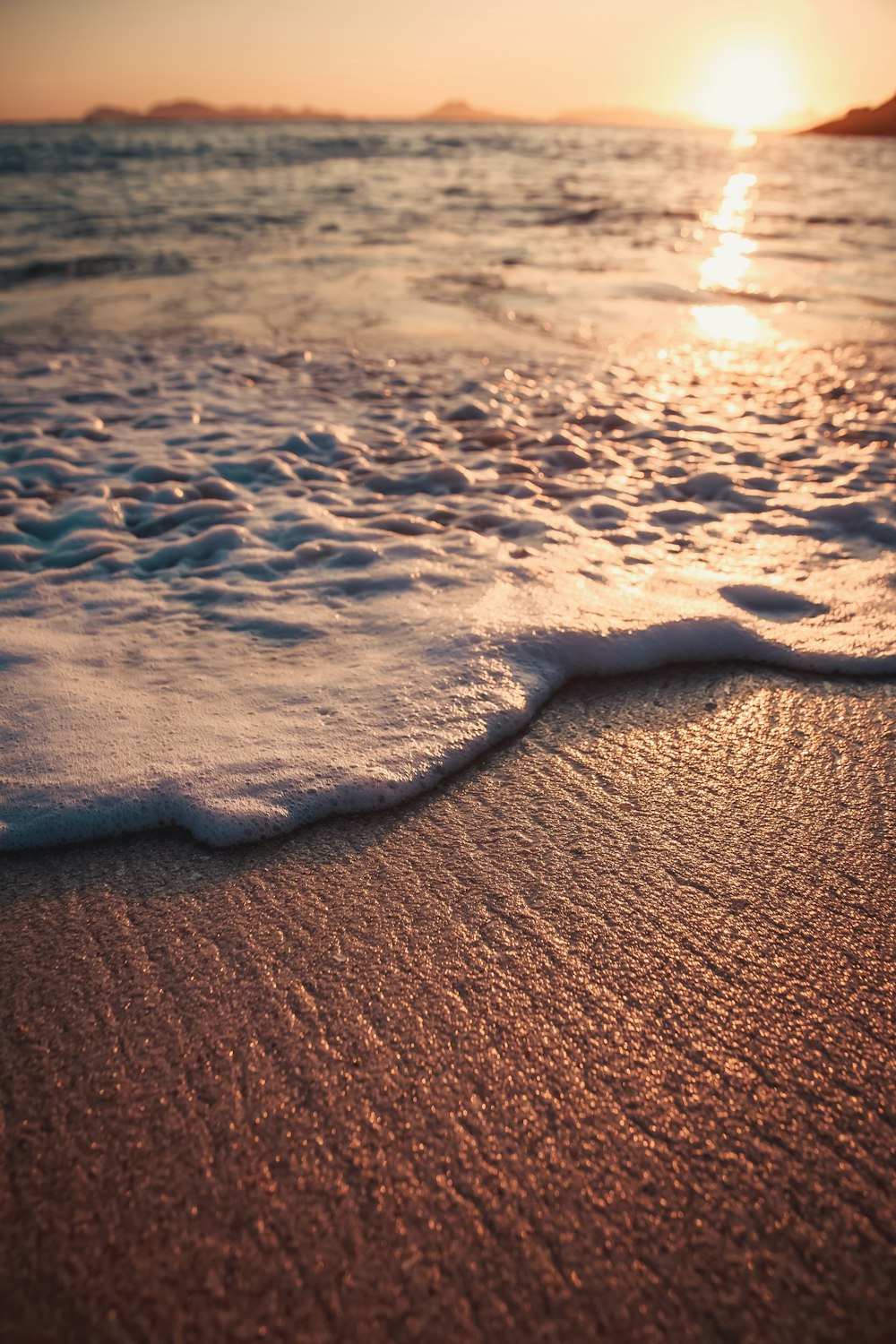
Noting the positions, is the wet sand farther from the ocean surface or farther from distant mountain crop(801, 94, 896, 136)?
distant mountain crop(801, 94, 896, 136)

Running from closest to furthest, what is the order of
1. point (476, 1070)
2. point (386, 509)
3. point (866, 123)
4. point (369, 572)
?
point (476, 1070) < point (369, 572) < point (386, 509) < point (866, 123)

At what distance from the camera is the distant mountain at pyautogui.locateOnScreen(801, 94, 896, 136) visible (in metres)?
62.2

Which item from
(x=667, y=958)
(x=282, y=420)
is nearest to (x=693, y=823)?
(x=667, y=958)

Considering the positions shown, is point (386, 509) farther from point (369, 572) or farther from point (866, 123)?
point (866, 123)

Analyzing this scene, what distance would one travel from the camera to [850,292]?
779cm

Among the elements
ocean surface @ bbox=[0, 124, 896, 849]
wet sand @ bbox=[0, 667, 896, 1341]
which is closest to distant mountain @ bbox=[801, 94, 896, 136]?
ocean surface @ bbox=[0, 124, 896, 849]

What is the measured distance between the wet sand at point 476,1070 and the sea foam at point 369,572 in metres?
0.22

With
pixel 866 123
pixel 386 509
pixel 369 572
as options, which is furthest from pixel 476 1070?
pixel 866 123

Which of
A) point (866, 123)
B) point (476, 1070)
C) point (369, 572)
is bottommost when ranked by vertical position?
point (476, 1070)

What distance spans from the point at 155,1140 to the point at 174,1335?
9.7 inches

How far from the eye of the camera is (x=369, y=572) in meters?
2.72

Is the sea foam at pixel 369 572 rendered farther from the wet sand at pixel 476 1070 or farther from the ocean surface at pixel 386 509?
the wet sand at pixel 476 1070

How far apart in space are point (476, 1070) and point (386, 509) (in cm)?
243

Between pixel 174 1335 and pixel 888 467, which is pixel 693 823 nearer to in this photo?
pixel 174 1335
